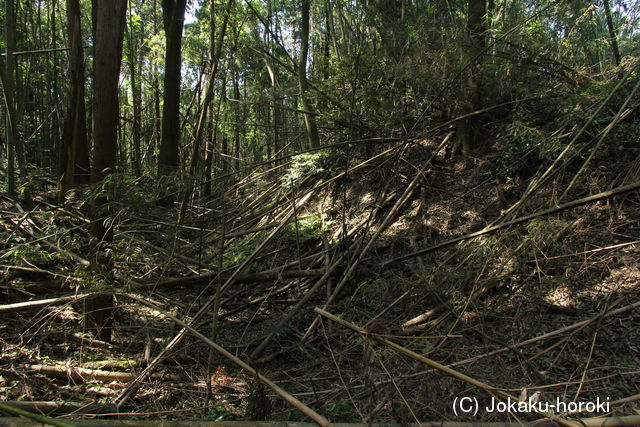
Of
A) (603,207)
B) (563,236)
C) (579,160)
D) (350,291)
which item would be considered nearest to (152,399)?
(350,291)

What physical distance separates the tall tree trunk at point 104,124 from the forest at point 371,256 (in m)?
0.02

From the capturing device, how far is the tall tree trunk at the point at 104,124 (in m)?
3.42

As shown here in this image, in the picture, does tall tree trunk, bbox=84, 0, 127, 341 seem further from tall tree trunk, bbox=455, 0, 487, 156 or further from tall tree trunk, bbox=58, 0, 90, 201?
tall tree trunk, bbox=455, 0, 487, 156

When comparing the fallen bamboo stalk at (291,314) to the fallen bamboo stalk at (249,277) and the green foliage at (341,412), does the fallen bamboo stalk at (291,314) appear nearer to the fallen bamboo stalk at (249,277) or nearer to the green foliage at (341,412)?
the fallen bamboo stalk at (249,277)

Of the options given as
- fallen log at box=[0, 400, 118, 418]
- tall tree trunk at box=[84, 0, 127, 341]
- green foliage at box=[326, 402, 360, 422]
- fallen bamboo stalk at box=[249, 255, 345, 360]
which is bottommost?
green foliage at box=[326, 402, 360, 422]

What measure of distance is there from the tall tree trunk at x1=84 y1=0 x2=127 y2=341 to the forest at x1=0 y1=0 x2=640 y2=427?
2cm

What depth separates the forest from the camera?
3.05 m

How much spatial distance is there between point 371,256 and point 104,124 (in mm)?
3453

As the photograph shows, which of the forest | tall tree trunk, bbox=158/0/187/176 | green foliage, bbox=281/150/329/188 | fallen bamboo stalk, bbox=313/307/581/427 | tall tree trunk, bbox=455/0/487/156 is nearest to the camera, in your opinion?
fallen bamboo stalk, bbox=313/307/581/427

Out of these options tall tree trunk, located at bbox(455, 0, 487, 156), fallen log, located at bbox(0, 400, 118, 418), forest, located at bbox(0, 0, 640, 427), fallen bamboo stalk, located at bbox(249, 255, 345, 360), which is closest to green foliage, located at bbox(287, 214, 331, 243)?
forest, located at bbox(0, 0, 640, 427)

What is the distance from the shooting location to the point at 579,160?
5.06 m

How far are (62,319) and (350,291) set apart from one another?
311 centimetres

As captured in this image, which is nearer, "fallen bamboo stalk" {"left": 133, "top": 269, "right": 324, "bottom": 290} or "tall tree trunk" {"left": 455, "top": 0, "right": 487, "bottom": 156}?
"fallen bamboo stalk" {"left": 133, "top": 269, "right": 324, "bottom": 290}

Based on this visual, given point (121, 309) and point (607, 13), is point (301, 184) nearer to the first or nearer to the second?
point (121, 309)
